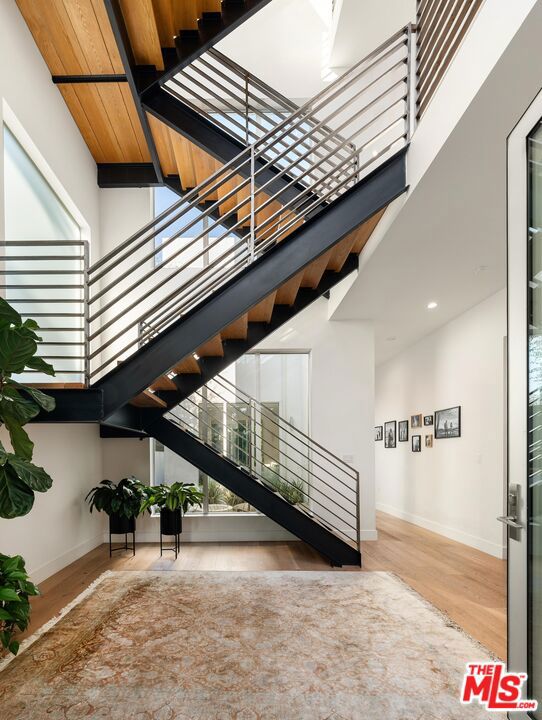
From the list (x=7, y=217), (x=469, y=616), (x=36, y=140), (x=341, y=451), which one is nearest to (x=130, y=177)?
(x=36, y=140)

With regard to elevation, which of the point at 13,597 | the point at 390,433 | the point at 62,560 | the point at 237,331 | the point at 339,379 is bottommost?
the point at 62,560

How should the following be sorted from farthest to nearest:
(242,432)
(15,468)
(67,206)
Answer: (242,432) → (67,206) → (15,468)

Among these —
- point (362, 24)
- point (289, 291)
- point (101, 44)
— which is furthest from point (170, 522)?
point (362, 24)

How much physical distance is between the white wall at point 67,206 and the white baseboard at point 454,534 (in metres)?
4.33

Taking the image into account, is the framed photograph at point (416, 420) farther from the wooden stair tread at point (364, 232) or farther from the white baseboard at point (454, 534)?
the wooden stair tread at point (364, 232)

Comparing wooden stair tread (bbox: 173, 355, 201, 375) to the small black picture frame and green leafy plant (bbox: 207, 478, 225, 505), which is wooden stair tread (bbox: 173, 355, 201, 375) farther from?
the small black picture frame

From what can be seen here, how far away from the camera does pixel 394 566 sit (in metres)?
5.34

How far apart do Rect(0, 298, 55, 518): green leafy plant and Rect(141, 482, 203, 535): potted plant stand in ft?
9.23

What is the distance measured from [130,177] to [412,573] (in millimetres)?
5198

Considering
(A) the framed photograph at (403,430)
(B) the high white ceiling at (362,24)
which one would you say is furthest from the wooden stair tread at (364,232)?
(A) the framed photograph at (403,430)

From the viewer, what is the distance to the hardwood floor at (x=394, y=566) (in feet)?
12.8

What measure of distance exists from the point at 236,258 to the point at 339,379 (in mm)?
2680

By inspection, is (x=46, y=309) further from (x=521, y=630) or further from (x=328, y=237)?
(x=521, y=630)

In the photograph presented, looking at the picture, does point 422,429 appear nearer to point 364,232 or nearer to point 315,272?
point 315,272
